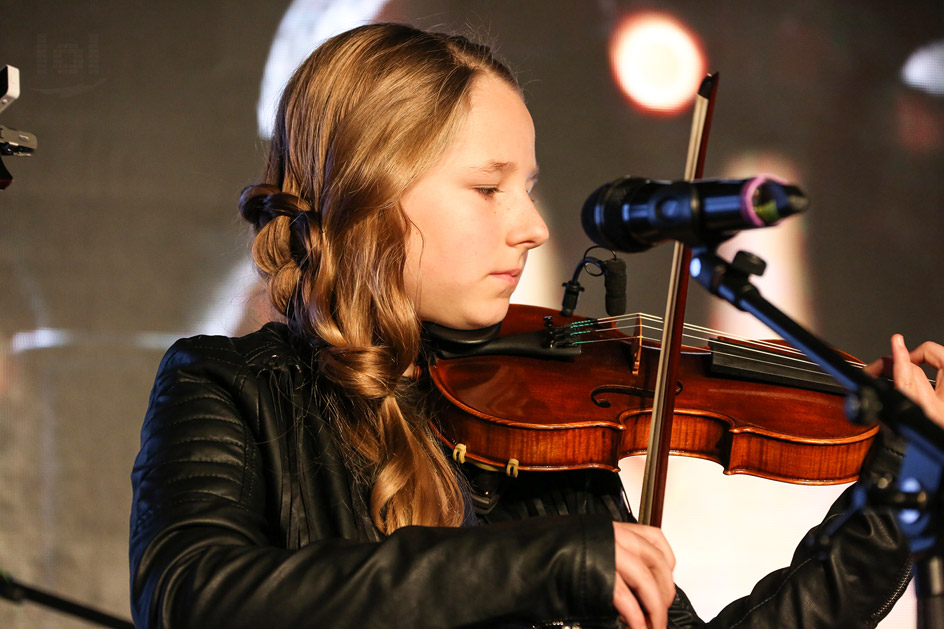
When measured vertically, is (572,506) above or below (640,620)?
below

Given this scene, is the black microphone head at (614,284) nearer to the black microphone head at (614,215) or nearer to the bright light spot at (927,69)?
the black microphone head at (614,215)

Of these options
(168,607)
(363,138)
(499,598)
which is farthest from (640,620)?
(363,138)

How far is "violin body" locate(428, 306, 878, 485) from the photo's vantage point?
0.99 metres

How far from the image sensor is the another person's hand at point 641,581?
61 centimetres

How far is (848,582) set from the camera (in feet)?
3.09

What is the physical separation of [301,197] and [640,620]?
2.47ft

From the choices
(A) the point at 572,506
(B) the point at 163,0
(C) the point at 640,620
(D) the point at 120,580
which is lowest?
(D) the point at 120,580

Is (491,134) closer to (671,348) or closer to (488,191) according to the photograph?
(488,191)

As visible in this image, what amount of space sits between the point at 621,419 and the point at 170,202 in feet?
5.28

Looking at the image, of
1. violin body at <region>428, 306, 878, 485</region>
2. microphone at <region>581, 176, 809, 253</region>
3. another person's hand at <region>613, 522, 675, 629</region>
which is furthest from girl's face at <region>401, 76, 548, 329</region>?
another person's hand at <region>613, 522, 675, 629</region>

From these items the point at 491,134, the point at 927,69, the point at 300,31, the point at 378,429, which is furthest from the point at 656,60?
the point at 378,429

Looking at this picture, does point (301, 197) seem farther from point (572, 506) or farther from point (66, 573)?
point (66, 573)

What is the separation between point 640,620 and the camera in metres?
0.62

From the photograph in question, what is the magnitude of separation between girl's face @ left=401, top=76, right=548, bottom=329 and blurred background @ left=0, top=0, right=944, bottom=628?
3.71 ft
